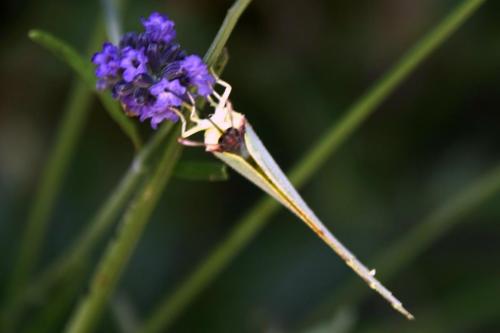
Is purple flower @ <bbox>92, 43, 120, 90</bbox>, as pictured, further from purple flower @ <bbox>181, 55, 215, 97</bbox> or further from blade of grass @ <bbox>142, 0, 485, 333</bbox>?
blade of grass @ <bbox>142, 0, 485, 333</bbox>

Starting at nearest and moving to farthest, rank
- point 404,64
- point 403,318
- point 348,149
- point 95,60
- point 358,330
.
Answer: point 95,60 → point 404,64 → point 358,330 → point 403,318 → point 348,149

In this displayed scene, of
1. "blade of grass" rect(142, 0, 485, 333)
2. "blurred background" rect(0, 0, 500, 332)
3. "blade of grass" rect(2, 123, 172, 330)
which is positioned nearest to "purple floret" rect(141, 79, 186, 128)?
"blade of grass" rect(2, 123, 172, 330)

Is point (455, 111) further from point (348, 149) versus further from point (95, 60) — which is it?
point (95, 60)

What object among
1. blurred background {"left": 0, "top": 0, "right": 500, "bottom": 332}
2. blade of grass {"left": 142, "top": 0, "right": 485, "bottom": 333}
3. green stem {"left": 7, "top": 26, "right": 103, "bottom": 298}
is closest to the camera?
blade of grass {"left": 142, "top": 0, "right": 485, "bottom": 333}

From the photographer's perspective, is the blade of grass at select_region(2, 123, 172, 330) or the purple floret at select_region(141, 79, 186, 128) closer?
the purple floret at select_region(141, 79, 186, 128)

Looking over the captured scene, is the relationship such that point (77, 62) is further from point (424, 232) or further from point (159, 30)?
point (424, 232)

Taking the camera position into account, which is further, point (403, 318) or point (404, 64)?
point (403, 318)

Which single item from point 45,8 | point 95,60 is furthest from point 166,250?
point 95,60
